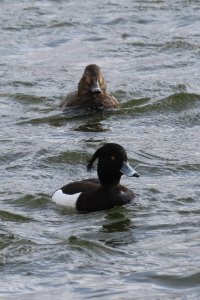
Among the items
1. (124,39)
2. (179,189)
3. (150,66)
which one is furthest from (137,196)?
(124,39)

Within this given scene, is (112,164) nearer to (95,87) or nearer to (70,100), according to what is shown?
(95,87)

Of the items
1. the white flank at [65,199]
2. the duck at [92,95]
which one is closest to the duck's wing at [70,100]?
the duck at [92,95]

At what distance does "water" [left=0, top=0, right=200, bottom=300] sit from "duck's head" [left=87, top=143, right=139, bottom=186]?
41 cm

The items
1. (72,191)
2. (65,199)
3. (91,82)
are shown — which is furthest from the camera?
(91,82)

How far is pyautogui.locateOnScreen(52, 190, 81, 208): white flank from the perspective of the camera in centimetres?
1346

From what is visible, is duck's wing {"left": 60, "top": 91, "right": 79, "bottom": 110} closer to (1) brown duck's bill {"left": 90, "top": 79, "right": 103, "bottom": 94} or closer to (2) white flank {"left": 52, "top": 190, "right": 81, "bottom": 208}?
(1) brown duck's bill {"left": 90, "top": 79, "right": 103, "bottom": 94}

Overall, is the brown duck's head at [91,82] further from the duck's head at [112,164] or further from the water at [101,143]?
the duck's head at [112,164]

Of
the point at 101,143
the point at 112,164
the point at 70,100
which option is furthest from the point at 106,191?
the point at 70,100

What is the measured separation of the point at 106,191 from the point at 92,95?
5.04 metres

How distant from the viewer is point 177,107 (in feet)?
61.4

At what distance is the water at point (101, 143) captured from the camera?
11016 mm

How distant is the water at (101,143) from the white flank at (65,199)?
0.31ft

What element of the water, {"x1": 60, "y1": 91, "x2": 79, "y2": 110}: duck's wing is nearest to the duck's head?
the water

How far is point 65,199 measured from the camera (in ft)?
44.2
